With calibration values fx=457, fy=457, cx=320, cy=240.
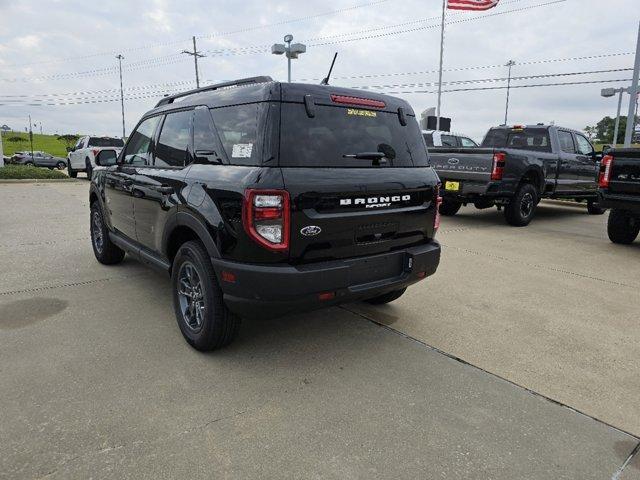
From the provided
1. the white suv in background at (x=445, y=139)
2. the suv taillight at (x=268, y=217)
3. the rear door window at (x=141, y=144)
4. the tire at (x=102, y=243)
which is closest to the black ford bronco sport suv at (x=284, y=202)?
the suv taillight at (x=268, y=217)

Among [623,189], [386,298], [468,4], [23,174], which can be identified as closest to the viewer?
[386,298]

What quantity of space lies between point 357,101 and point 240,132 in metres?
0.89

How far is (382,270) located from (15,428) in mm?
2379

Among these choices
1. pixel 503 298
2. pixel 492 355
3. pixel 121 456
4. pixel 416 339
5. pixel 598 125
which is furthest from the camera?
pixel 598 125

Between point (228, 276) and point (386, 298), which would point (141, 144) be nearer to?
point (228, 276)

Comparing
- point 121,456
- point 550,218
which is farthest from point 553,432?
point 550,218

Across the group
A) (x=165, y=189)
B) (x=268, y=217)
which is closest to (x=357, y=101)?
(x=268, y=217)

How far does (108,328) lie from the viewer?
3.79 metres

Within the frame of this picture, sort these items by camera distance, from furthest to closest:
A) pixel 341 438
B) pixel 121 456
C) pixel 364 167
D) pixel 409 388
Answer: pixel 364 167 < pixel 409 388 < pixel 341 438 < pixel 121 456

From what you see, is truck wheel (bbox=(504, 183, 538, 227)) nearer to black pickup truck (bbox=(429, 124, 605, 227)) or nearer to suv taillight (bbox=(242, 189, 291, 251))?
black pickup truck (bbox=(429, 124, 605, 227))

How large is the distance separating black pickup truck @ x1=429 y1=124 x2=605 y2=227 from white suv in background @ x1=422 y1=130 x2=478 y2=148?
2.37 m

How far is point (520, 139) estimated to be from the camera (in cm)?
1044

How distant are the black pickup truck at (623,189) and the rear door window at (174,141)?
6.47 metres

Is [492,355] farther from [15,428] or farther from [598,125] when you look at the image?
[598,125]
